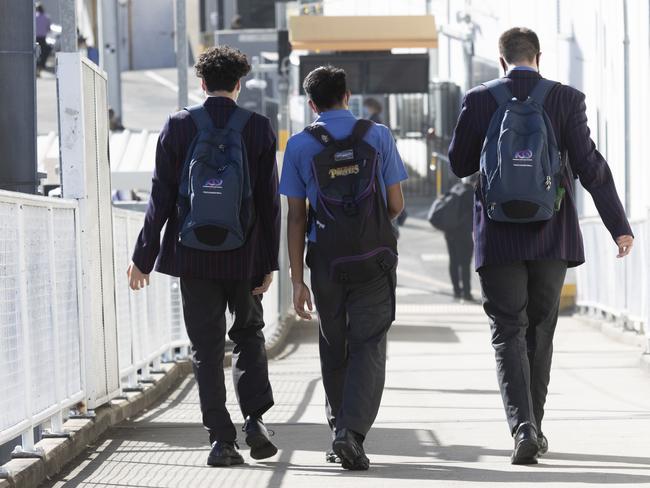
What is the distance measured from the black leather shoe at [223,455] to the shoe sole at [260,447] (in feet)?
0.24

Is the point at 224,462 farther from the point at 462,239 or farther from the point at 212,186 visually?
the point at 462,239

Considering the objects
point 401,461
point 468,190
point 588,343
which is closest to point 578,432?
point 401,461

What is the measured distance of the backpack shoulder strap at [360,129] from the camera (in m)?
7.12

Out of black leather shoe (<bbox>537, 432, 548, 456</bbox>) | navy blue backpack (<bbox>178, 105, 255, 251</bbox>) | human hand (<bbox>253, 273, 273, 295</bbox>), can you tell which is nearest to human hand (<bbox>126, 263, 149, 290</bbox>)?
navy blue backpack (<bbox>178, 105, 255, 251</bbox>)

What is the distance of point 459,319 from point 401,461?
48.6ft

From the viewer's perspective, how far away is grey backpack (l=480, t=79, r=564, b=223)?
7.04 meters

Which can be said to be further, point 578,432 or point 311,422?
point 311,422

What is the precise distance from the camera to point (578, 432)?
8289 mm

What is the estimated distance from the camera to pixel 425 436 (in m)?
8.36

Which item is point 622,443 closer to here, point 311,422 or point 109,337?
point 311,422

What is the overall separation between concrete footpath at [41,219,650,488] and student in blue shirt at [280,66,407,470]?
1.03 feet

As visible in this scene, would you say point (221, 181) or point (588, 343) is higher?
point (221, 181)

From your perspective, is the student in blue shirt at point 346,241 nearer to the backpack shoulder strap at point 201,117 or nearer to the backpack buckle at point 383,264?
the backpack buckle at point 383,264

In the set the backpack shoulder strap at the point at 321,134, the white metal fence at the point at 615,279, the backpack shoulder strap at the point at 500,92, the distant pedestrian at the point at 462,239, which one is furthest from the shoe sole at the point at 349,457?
the distant pedestrian at the point at 462,239
